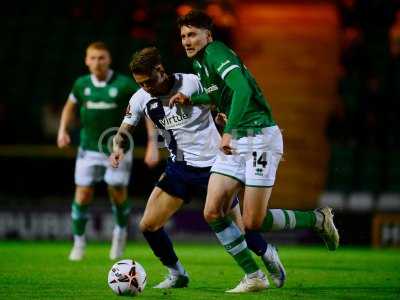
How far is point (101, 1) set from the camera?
1895cm

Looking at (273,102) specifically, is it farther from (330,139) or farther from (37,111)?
(37,111)

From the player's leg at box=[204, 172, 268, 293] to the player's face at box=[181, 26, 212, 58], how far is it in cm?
93

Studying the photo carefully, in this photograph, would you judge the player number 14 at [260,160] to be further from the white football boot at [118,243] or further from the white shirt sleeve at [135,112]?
the white football boot at [118,243]

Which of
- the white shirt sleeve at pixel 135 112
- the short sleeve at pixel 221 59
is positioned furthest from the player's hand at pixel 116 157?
the short sleeve at pixel 221 59

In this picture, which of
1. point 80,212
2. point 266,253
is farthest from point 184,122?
point 80,212

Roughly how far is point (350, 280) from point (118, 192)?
3.30 metres

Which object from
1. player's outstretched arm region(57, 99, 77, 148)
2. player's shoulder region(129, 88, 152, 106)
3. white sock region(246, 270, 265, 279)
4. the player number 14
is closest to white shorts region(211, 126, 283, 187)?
the player number 14

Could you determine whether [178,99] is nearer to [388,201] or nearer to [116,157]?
[116,157]

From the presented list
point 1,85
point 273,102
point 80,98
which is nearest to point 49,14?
point 1,85

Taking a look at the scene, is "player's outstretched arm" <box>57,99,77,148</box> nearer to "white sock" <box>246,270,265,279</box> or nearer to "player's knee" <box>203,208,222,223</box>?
"player's knee" <box>203,208,222,223</box>

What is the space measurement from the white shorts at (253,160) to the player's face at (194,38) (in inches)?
28.8

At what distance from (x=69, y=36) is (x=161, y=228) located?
1190 cm

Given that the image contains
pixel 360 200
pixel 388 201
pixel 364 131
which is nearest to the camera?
pixel 388 201

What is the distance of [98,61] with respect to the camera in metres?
10.5
